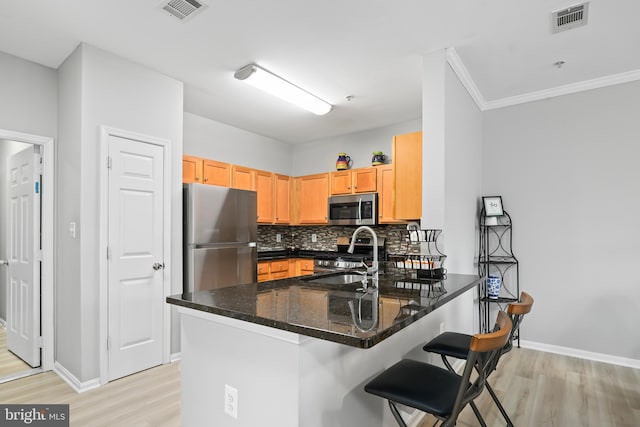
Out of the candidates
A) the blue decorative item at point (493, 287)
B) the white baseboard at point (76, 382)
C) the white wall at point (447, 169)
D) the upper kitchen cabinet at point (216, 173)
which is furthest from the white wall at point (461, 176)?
the white baseboard at point (76, 382)

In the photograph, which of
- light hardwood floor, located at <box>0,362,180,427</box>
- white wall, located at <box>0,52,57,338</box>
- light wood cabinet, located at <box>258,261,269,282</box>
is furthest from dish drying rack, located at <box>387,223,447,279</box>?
white wall, located at <box>0,52,57,338</box>

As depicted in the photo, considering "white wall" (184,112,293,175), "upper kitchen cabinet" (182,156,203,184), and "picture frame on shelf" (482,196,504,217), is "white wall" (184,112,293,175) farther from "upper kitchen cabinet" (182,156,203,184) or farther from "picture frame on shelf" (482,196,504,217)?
"picture frame on shelf" (482,196,504,217)

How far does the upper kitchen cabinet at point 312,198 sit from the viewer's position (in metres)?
5.36

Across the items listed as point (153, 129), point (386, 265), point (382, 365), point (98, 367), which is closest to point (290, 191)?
point (153, 129)

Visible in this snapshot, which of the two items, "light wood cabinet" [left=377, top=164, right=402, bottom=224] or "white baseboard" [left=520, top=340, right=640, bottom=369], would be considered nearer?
"white baseboard" [left=520, top=340, right=640, bottom=369]

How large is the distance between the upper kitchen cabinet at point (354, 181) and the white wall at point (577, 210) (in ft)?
5.10

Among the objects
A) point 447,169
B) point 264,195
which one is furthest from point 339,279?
point 264,195

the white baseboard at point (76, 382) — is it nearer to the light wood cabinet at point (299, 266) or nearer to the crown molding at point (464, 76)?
the light wood cabinet at point (299, 266)

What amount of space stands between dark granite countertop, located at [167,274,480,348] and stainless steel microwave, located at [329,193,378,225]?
102 inches

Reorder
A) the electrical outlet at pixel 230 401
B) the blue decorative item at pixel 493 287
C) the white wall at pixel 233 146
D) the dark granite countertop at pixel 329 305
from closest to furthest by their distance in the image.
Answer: the dark granite countertop at pixel 329 305
the electrical outlet at pixel 230 401
the blue decorative item at pixel 493 287
the white wall at pixel 233 146

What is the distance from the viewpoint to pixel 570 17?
242 cm

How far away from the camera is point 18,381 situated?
2838 mm

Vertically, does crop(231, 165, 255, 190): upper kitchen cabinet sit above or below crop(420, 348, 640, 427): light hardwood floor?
above

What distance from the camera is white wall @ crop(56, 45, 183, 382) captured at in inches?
108
